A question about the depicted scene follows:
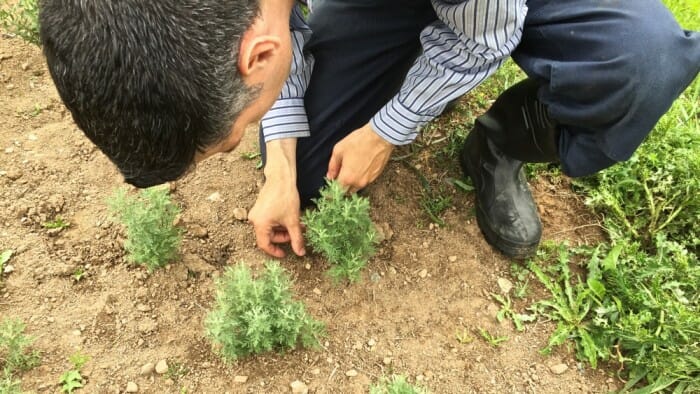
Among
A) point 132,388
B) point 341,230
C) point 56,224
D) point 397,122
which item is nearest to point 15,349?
point 132,388

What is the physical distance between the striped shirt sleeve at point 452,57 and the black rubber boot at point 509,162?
14.6 inches

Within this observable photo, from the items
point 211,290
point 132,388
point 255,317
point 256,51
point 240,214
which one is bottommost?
point 132,388

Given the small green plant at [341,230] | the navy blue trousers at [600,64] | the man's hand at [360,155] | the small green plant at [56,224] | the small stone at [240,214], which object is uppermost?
the navy blue trousers at [600,64]

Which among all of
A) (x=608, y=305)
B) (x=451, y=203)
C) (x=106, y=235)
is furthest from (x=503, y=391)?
(x=106, y=235)

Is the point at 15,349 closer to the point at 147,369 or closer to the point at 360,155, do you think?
the point at 147,369

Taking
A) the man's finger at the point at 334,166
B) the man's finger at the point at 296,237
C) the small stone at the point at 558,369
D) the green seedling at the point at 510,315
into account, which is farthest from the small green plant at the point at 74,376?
the small stone at the point at 558,369

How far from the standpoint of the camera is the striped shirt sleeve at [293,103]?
226cm

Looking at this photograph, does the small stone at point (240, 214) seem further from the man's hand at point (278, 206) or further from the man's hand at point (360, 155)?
the man's hand at point (360, 155)

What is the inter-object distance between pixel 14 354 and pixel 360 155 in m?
1.35

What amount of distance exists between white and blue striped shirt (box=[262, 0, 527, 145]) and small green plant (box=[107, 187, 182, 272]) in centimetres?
49

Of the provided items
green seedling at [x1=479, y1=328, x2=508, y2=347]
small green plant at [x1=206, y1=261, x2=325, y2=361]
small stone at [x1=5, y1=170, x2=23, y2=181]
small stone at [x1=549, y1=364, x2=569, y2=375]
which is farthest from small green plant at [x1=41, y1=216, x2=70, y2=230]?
small stone at [x1=549, y1=364, x2=569, y2=375]

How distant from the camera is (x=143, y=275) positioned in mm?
2240

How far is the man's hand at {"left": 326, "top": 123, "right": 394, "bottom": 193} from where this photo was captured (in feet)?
7.02

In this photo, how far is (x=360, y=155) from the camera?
7.06 feet
